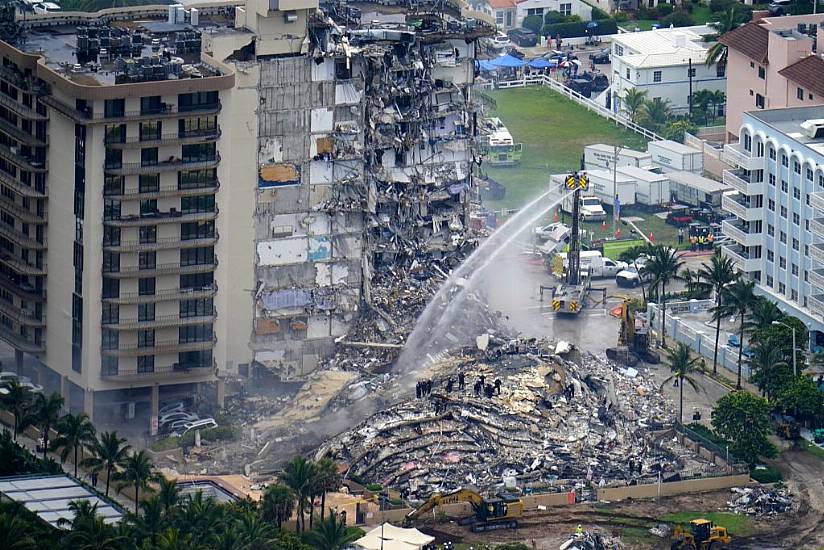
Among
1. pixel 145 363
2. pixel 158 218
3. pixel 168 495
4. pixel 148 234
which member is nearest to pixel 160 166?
pixel 158 218

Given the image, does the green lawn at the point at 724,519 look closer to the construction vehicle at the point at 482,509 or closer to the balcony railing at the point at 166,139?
the construction vehicle at the point at 482,509

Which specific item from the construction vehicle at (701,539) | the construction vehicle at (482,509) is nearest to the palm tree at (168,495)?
the construction vehicle at (482,509)

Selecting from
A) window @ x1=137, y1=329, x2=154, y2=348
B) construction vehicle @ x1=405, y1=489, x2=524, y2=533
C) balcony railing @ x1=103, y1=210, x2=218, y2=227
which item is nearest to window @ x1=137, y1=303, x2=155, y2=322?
window @ x1=137, y1=329, x2=154, y2=348

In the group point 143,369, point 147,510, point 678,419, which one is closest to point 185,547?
point 147,510

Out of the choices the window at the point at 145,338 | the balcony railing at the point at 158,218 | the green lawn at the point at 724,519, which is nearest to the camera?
the green lawn at the point at 724,519

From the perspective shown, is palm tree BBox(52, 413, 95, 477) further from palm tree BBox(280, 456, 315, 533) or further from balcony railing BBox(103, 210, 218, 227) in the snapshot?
balcony railing BBox(103, 210, 218, 227)

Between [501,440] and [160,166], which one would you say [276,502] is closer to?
[501,440]

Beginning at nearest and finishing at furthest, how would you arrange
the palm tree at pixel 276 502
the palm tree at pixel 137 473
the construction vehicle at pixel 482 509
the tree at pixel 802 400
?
the palm tree at pixel 276 502 < the palm tree at pixel 137 473 < the construction vehicle at pixel 482 509 < the tree at pixel 802 400
